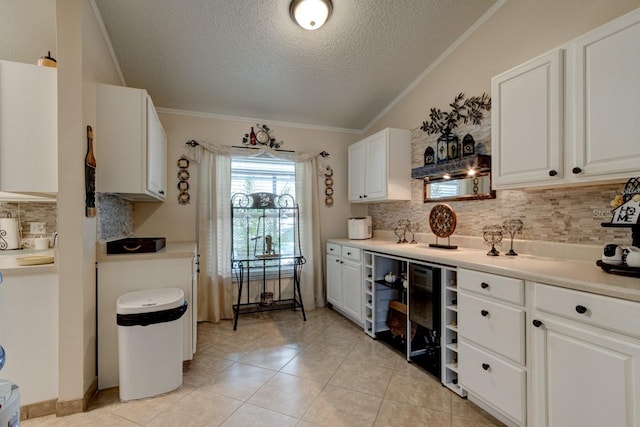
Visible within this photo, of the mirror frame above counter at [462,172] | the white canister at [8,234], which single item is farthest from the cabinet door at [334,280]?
the white canister at [8,234]

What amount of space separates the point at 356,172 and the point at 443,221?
1.48 meters

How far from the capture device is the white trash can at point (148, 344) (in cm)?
188

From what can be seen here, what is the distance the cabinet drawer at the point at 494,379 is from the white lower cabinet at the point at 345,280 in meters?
1.30

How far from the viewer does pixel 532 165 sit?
1.84m

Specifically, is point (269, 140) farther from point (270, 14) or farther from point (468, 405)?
point (468, 405)

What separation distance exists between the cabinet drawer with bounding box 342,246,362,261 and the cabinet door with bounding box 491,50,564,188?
1.52 metres

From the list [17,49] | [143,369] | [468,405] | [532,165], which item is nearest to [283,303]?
[143,369]

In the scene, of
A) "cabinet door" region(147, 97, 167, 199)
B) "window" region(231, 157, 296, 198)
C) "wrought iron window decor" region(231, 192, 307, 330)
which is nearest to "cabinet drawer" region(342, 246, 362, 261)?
"wrought iron window decor" region(231, 192, 307, 330)

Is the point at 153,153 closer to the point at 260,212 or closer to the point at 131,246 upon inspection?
the point at 131,246

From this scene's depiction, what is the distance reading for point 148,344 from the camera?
1.91 meters


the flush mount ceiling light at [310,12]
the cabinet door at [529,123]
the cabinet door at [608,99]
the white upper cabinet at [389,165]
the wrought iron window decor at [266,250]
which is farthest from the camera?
the wrought iron window decor at [266,250]

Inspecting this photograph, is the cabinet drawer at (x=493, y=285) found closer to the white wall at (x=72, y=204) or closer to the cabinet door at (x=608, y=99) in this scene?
the cabinet door at (x=608, y=99)

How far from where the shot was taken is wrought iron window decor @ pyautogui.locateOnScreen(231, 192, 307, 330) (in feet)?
11.9

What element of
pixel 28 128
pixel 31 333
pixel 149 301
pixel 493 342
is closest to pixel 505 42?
pixel 493 342
